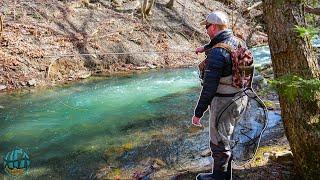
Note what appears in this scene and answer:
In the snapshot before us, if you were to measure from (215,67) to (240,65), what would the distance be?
0.97ft

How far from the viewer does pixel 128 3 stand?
2005 cm

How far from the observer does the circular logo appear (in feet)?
18.6

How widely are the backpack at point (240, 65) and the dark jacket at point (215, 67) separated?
0.04 metres

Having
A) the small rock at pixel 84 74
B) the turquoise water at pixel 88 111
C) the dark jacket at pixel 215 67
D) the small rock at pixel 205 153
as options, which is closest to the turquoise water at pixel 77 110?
the turquoise water at pixel 88 111

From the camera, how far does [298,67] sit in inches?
153

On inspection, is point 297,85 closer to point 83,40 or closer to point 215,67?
point 215,67

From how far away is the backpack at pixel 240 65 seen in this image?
13.3ft

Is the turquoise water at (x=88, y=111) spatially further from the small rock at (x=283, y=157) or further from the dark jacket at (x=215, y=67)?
the dark jacket at (x=215, y=67)

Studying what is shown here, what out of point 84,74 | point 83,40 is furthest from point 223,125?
point 83,40

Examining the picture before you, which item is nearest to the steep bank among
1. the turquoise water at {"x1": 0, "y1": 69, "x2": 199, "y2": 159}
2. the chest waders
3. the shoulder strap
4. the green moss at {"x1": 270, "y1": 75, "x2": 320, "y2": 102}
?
the turquoise water at {"x1": 0, "y1": 69, "x2": 199, "y2": 159}

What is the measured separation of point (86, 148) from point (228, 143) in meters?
3.13

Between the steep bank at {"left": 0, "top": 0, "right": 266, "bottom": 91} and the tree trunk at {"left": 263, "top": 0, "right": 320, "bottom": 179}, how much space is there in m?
9.40

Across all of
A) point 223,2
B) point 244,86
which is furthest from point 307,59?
point 223,2

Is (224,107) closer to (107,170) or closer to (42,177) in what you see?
(107,170)
